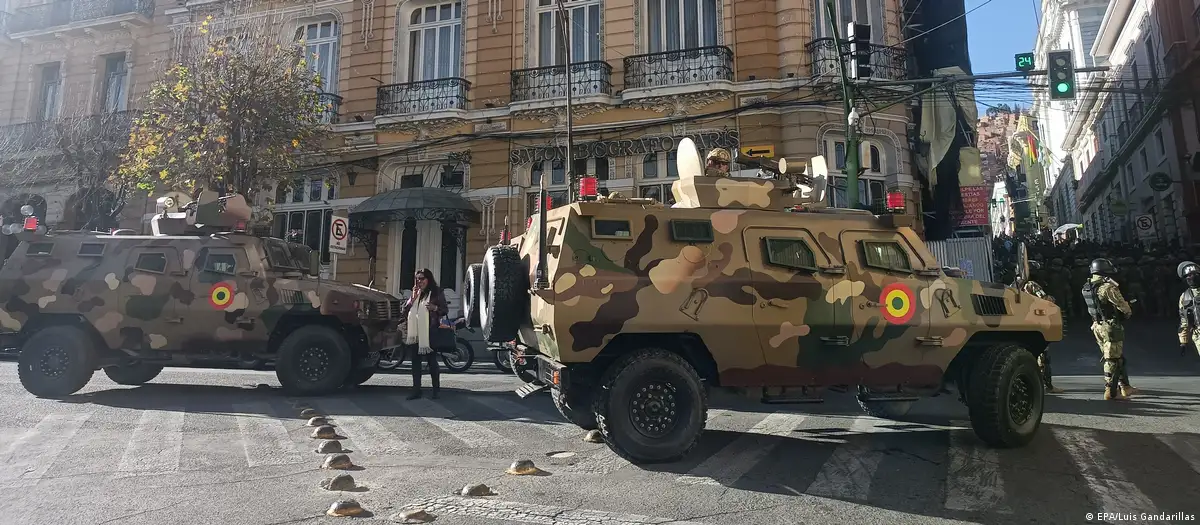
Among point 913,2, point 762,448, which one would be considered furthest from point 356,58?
→ point 762,448

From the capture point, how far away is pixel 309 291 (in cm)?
841

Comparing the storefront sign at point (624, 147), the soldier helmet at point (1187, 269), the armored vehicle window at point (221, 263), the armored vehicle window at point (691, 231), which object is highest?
the storefront sign at point (624, 147)

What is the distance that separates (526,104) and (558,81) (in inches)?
42.7

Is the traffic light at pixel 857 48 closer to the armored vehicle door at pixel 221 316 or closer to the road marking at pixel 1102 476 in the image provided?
the road marking at pixel 1102 476

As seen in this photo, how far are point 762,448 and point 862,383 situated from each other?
1018mm

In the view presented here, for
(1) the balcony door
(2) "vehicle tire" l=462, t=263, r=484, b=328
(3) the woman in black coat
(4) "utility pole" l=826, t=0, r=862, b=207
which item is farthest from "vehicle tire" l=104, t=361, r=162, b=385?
(4) "utility pole" l=826, t=0, r=862, b=207

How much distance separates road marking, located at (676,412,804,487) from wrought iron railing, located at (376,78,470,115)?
13.2m

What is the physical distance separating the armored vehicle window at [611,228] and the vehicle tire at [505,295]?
864mm

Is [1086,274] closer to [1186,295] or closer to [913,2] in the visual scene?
[913,2]

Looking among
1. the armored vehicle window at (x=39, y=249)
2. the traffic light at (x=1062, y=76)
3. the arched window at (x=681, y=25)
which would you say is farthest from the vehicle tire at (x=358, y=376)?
the traffic light at (x=1062, y=76)

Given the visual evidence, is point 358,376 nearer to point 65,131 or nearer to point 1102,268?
point 1102,268

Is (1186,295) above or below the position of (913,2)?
below

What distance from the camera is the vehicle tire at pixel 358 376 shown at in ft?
29.1

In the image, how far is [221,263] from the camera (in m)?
8.41
